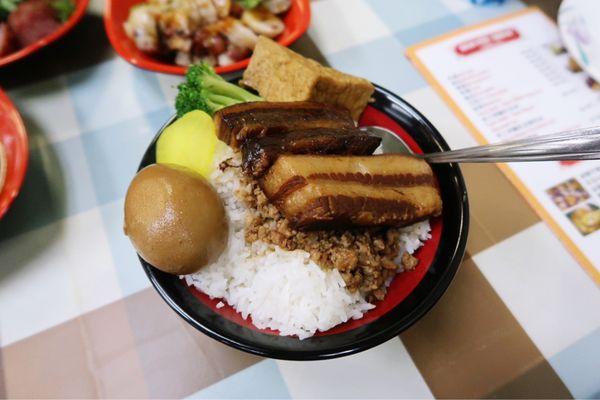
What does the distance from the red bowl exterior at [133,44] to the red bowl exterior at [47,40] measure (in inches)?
8.0

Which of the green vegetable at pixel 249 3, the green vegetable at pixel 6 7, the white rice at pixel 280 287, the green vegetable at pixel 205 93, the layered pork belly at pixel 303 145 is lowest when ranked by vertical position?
the white rice at pixel 280 287

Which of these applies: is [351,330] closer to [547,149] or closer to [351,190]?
[351,190]

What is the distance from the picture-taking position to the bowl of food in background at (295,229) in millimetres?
1481

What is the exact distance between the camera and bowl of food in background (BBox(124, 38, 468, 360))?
148 centimetres

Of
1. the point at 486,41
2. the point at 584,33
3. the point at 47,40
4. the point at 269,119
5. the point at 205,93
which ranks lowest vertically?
the point at 47,40

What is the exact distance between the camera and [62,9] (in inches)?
102

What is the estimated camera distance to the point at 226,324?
1.48 metres

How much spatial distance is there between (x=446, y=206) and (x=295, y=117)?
29.5 inches

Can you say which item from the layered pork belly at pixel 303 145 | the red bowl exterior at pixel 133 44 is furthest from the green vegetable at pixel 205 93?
the layered pork belly at pixel 303 145

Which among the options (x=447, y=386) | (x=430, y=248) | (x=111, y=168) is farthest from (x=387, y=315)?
(x=111, y=168)

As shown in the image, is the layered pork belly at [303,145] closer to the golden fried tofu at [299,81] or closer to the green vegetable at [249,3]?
the golden fried tofu at [299,81]

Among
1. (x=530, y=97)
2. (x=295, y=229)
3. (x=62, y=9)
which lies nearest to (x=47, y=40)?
(x=62, y=9)

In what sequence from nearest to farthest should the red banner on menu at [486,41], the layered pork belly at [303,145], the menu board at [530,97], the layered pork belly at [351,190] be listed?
the layered pork belly at [351,190], the layered pork belly at [303,145], the menu board at [530,97], the red banner on menu at [486,41]

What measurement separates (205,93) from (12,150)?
102 cm
